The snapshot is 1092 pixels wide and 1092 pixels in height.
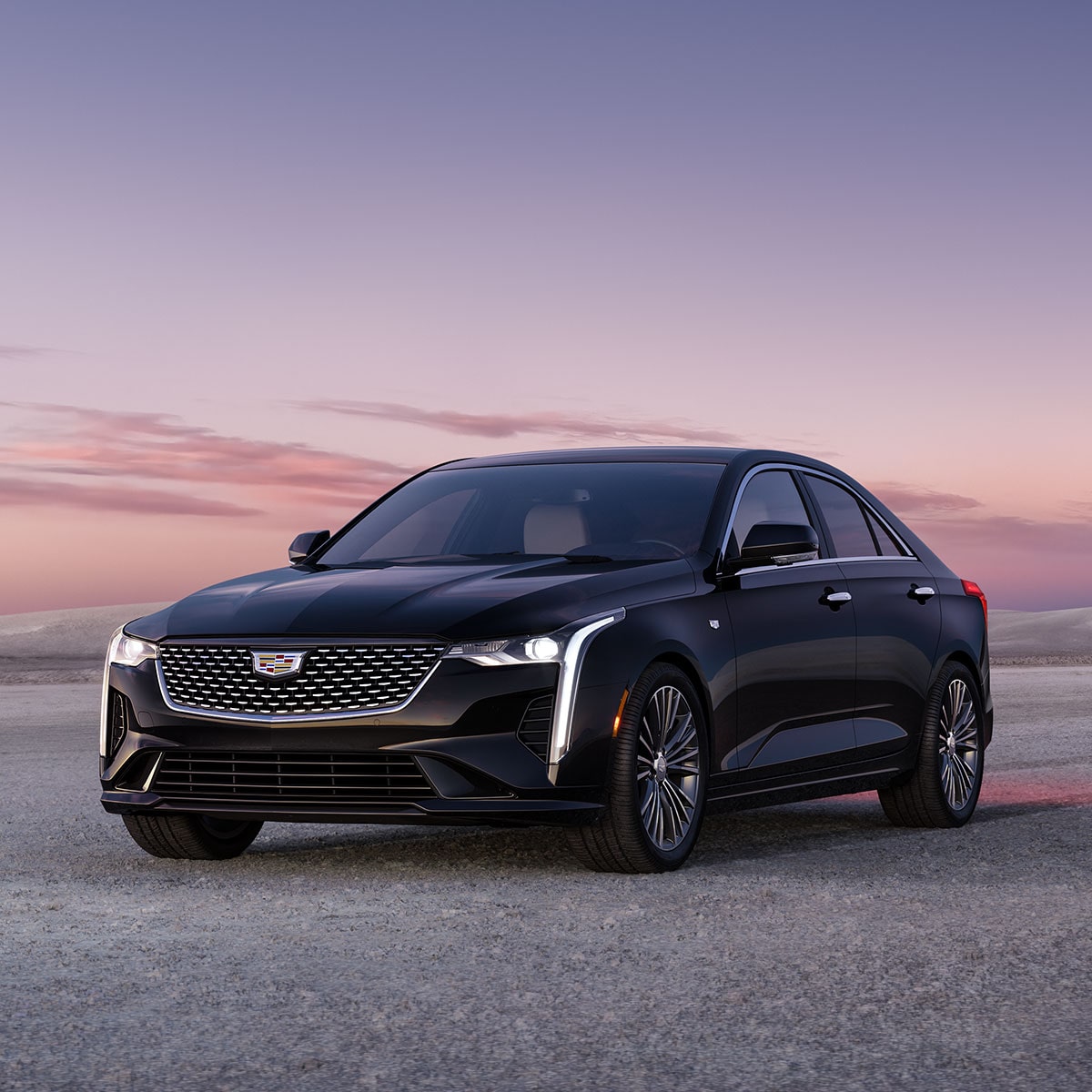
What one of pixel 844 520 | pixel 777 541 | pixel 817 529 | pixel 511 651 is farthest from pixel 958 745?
pixel 511 651

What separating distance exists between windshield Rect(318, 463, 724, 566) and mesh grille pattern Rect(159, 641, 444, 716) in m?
1.25

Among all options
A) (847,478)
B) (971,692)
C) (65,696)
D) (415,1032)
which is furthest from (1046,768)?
(65,696)

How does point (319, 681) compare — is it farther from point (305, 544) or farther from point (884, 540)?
point (884, 540)

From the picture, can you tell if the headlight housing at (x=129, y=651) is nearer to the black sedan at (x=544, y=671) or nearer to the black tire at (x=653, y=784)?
the black sedan at (x=544, y=671)

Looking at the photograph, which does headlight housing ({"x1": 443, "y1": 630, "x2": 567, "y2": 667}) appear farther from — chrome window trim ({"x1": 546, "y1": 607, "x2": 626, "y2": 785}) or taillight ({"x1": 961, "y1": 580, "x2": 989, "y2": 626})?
taillight ({"x1": 961, "y1": 580, "x2": 989, "y2": 626})

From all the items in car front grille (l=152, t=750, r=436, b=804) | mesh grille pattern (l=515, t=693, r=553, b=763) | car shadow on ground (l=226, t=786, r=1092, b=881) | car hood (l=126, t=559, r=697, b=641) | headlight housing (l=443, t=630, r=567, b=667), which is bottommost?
car shadow on ground (l=226, t=786, r=1092, b=881)

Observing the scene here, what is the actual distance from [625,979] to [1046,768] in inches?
314

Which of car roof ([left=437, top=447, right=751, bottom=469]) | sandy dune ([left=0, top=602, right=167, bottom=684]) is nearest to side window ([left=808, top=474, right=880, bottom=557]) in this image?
car roof ([left=437, top=447, right=751, bottom=469])

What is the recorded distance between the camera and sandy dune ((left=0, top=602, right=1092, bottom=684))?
35.2 m

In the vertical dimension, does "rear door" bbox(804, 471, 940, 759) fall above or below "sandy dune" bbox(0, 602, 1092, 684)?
above

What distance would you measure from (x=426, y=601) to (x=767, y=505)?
2297mm

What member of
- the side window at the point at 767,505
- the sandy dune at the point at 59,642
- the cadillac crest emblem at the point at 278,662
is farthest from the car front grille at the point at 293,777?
the sandy dune at the point at 59,642

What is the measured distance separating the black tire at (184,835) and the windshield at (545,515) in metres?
1.38

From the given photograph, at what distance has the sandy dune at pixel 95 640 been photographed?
35.2m
